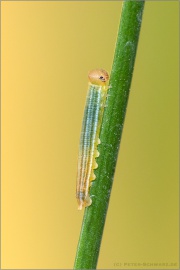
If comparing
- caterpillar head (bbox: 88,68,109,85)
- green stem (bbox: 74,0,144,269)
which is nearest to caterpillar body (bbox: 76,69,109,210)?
caterpillar head (bbox: 88,68,109,85)

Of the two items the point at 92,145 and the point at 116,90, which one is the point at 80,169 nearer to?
the point at 92,145

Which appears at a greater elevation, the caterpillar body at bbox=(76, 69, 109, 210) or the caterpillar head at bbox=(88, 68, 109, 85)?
the caterpillar head at bbox=(88, 68, 109, 85)

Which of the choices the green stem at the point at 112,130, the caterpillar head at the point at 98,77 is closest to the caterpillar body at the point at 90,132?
the caterpillar head at the point at 98,77

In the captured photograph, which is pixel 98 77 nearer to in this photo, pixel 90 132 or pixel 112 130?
pixel 90 132

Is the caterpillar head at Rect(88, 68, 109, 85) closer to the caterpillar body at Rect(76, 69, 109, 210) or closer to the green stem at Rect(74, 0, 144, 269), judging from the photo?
the caterpillar body at Rect(76, 69, 109, 210)

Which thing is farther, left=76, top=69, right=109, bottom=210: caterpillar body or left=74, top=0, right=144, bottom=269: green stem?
left=76, top=69, right=109, bottom=210: caterpillar body

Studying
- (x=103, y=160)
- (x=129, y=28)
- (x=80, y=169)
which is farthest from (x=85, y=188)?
(x=129, y=28)

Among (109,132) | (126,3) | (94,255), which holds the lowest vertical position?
(94,255)
